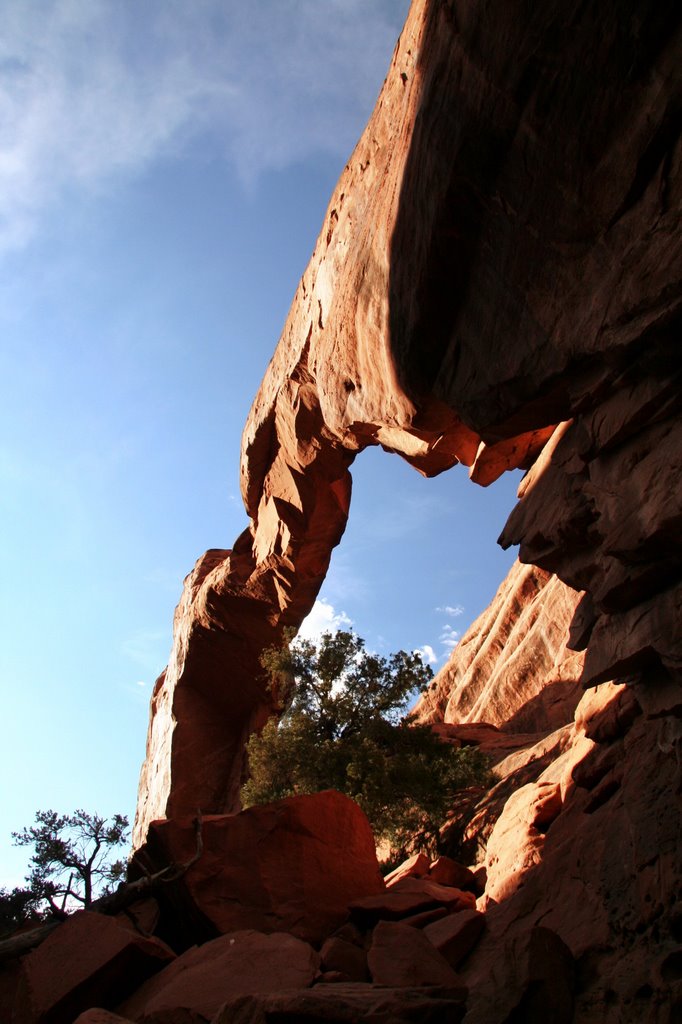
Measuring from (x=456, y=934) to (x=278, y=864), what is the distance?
4452mm

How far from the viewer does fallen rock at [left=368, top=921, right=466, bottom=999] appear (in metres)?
9.77

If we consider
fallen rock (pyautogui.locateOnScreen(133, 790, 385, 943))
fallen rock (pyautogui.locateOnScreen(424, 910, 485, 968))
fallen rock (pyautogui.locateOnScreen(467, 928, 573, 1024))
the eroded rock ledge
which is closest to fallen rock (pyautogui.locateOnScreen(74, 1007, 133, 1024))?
fallen rock (pyautogui.locateOnScreen(133, 790, 385, 943))

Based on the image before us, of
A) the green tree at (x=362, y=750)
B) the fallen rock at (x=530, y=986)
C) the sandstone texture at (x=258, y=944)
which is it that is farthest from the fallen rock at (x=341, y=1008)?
the green tree at (x=362, y=750)

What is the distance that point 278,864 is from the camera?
47.5 ft

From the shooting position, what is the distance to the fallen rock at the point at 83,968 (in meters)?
11.4

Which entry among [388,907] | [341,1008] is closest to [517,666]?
Answer: [388,907]

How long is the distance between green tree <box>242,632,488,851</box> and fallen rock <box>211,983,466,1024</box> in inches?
470

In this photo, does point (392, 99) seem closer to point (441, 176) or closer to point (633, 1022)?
point (441, 176)

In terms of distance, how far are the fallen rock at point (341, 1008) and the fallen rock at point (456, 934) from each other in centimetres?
304

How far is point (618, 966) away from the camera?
889 centimetres

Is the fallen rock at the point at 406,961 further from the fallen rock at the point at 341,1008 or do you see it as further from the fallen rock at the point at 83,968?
the fallen rock at the point at 83,968

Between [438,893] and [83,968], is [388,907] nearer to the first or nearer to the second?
[438,893]

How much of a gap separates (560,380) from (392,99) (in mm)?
6740

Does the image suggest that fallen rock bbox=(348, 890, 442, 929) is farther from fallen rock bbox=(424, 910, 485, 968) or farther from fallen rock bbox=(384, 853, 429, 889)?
fallen rock bbox=(384, 853, 429, 889)
